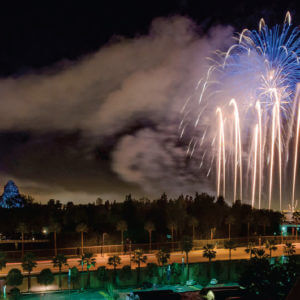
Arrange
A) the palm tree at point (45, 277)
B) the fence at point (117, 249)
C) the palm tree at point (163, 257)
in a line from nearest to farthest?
the palm tree at point (45, 277) < the palm tree at point (163, 257) < the fence at point (117, 249)

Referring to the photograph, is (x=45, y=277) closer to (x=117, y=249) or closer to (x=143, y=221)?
(x=117, y=249)

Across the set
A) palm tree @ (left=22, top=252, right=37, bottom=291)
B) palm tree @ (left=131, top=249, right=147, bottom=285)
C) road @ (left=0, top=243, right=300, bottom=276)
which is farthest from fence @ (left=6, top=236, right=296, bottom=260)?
palm tree @ (left=22, top=252, right=37, bottom=291)

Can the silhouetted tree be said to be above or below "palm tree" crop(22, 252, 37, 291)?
below

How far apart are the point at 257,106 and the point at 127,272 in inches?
659

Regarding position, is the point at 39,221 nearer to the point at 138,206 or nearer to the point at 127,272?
the point at 138,206

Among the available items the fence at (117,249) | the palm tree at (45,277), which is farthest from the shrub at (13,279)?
the fence at (117,249)

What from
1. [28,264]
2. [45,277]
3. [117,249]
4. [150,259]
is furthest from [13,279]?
[117,249]

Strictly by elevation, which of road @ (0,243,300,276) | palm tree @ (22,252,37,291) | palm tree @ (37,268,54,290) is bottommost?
road @ (0,243,300,276)

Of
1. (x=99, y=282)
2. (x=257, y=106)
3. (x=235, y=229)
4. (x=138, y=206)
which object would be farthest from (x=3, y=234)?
(x=257, y=106)

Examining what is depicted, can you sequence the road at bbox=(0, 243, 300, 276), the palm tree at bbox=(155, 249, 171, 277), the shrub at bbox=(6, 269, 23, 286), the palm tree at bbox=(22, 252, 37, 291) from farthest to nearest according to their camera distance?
the palm tree at bbox=(155, 249, 171, 277) < the road at bbox=(0, 243, 300, 276) < the palm tree at bbox=(22, 252, 37, 291) < the shrub at bbox=(6, 269, 23, 286)

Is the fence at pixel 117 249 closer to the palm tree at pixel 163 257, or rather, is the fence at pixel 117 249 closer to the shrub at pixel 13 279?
the palm tree at pixel 163 257

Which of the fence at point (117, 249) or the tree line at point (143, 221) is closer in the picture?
the fence at point (117, 249)

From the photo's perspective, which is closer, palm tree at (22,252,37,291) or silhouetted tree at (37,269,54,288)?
silhouetted tree at (37,269,54,288)

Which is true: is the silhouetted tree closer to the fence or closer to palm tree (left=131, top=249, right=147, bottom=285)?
palm tree (left=131, top=249, right=147, bottom=285)
